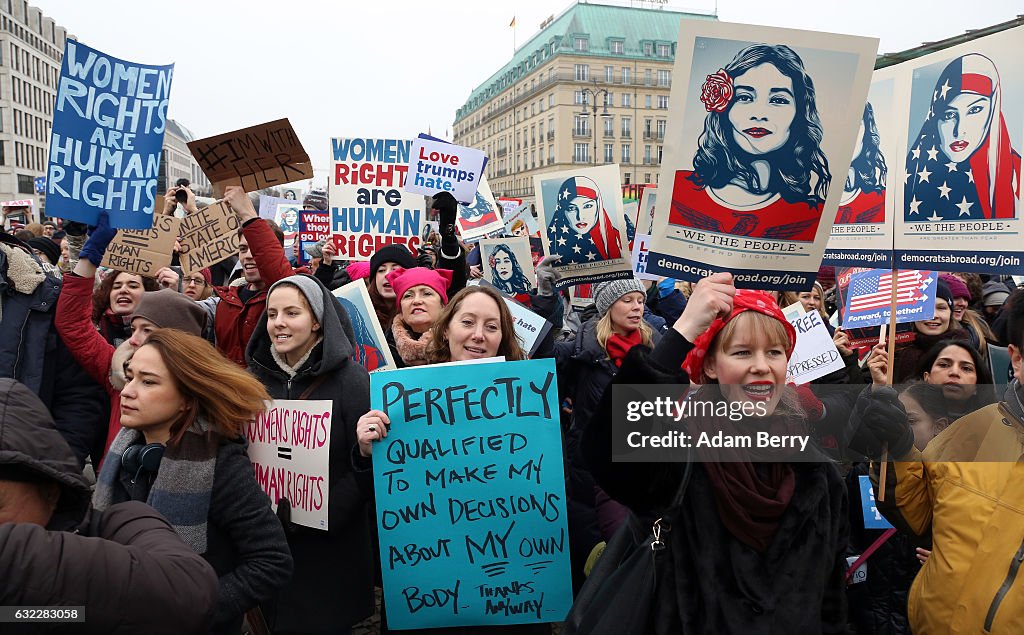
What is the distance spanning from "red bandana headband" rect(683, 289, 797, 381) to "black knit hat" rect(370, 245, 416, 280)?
11.0ft

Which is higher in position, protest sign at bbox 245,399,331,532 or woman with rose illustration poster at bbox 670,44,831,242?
woman with rose illustration poster at bbox 670,44,831,242

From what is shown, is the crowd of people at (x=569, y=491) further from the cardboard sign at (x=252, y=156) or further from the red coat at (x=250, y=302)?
the cardboard sign at (x=252, y=156)

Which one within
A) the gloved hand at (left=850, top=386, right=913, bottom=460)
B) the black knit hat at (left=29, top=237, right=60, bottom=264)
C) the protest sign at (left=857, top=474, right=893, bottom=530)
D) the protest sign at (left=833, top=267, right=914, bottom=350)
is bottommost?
the protest sign at (left=857, top=474, right=893, bottom=530)

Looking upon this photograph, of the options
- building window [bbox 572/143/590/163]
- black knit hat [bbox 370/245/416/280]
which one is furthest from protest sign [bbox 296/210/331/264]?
building window [bbox 572/143/590/163]

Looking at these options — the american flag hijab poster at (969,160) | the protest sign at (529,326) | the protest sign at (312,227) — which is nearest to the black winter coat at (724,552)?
the american flag hijab poster at (969,160)

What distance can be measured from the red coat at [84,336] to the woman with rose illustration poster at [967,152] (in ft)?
13.3

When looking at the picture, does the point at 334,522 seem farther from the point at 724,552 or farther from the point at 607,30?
the point at 607,30

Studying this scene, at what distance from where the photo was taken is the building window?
80375mm

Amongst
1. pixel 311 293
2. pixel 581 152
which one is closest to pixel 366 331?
pixel 311 293

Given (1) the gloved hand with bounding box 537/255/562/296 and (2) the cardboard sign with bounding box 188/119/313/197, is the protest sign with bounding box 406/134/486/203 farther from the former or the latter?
(2) the cardboard sign with bounding box 188/119/313/197

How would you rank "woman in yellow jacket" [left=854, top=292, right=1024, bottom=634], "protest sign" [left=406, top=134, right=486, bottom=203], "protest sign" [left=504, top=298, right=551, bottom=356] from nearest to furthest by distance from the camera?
1. "woman in yellow jacket" [left=854, top=292, right=1024, bottom=634]
2. "protest sign" [left=504, top=298, right=551, bottom=356]
3. "protest sign" [left=406, top=134, right=486, bottom=203]

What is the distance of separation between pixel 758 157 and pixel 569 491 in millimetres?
1656

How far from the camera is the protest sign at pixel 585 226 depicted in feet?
17.5

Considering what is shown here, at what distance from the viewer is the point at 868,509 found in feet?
10.8
